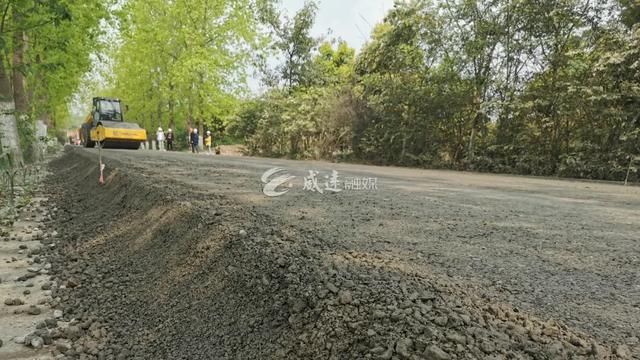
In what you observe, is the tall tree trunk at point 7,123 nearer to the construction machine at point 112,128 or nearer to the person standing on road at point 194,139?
the construction machine at point 112,128

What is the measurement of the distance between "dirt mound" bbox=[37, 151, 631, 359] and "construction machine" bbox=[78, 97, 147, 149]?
18.1 metres

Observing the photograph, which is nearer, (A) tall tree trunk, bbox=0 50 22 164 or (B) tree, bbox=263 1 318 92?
(A) tall tree trunk, bbox=0 50 22 164

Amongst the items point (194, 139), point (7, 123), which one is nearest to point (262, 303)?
point (7, 123)

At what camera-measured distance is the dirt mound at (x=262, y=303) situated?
155 centimetres

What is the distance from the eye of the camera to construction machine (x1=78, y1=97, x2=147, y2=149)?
67.3ft

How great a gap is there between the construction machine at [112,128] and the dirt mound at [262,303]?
18.1 metres

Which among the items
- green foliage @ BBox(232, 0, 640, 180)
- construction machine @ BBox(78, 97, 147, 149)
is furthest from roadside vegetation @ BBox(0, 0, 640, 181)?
construction machine @ BBox(78, 97, 147, 149)

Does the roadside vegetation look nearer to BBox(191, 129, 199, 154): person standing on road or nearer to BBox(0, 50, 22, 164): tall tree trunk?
BBox(0, 50, 22, 164): tall tree trunk

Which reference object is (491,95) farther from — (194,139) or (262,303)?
(194,139)

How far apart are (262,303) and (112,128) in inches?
827

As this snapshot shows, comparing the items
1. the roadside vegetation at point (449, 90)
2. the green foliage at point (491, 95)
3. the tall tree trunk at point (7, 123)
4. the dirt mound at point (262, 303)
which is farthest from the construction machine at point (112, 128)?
the dirt mound at point (262, 303)

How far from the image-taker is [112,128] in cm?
2061

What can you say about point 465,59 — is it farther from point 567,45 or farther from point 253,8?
point 253,8

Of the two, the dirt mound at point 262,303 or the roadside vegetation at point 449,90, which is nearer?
the dirt mound at point 262,303
